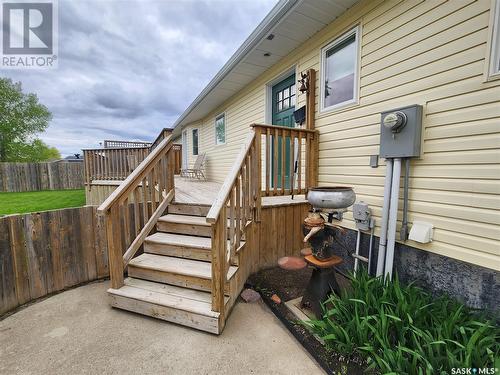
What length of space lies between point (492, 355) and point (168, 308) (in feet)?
7.64

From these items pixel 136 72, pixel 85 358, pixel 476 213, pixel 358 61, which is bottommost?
pixel 85 358

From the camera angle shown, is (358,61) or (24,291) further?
(358,61)

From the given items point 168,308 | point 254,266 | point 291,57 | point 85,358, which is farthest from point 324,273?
point 291,57

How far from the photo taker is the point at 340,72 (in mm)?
3252

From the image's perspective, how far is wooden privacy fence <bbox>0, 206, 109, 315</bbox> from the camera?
228cm

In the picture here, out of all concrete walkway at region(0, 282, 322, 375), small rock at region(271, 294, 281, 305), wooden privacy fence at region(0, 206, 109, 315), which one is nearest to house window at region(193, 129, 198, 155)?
wooden privacy fence at region(0, 206, 109, 315)

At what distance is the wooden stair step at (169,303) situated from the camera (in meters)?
1.99

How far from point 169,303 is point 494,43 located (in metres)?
3.51

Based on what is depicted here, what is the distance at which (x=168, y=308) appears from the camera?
6.93ft

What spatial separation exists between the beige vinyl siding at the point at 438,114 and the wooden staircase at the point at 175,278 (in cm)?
206

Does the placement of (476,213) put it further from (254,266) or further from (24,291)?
(24,291)

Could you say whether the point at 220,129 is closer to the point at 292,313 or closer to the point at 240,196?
the point at 240,196

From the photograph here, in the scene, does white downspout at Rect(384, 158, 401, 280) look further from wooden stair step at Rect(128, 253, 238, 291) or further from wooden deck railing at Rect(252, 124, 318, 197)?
wooden stair step at Rect(128, 253, 238, 291)

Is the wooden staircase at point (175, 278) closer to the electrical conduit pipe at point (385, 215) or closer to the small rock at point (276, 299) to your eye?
the small rock at point (276, 299)
